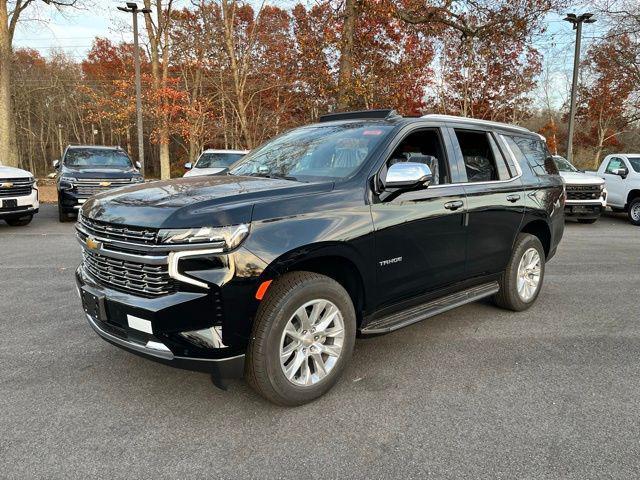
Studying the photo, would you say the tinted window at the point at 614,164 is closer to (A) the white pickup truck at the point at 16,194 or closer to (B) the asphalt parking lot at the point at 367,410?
(B) the asphalt parking lot at the point at 367,410

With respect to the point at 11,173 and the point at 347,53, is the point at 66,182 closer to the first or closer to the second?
the point at 11,173

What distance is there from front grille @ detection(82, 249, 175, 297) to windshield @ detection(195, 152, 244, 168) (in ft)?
36.2

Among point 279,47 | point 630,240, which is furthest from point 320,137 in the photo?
point 279,47

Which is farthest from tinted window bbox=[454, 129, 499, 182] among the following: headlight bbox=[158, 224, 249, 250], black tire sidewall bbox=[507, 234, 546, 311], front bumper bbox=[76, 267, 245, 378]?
front bumper bbox=[76, 267, 245, 378]

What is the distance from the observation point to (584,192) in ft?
41.4

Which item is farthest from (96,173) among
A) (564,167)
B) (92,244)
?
(564,167)

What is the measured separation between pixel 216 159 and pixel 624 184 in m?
11.5

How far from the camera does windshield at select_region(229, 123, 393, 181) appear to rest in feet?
11.9

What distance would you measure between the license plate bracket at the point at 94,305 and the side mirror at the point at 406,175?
2038 millimetres

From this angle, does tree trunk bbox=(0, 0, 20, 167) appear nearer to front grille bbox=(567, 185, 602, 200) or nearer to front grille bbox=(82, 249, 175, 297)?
front grille bbox=(82, 249, 175, 297)

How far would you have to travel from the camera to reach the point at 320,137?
4.13 m

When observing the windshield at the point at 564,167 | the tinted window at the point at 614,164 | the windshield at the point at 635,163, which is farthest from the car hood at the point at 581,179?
the tinted window at the point at 614,164

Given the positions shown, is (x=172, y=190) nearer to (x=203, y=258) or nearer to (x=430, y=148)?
(x=203, y=258)

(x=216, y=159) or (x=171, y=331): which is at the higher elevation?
(x=216, y=159)
